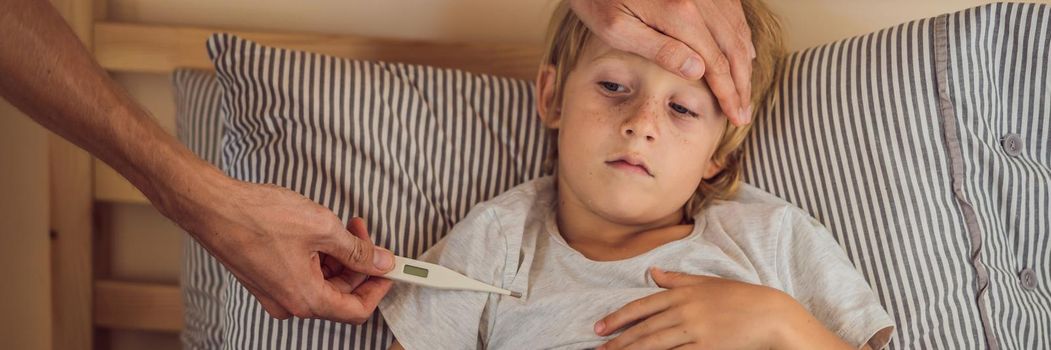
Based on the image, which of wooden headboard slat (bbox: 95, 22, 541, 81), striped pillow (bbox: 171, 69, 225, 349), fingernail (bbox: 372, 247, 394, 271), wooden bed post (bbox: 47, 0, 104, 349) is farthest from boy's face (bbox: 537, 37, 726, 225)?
wooden bed post (bbox: 47, 0, 104, 349)

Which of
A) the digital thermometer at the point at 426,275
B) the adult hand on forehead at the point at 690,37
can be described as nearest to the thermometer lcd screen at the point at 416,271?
the digital thermometer at the point at 426,275

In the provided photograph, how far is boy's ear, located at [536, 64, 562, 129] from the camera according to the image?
1437mm

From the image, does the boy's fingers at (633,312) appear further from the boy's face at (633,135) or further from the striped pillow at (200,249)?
the striped pillow at (200,249)

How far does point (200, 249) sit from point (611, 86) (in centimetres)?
73

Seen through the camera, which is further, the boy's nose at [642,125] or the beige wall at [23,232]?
the beige wall at [23,232]

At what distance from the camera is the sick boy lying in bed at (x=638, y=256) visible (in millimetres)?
1156

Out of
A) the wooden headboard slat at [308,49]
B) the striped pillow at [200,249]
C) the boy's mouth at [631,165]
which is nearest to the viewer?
the boy's mouth at [631,165]

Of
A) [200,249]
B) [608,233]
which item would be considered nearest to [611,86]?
[608,233]

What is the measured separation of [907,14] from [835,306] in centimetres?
65

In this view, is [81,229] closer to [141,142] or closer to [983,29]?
[141,142]

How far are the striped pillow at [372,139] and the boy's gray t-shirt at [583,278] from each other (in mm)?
123

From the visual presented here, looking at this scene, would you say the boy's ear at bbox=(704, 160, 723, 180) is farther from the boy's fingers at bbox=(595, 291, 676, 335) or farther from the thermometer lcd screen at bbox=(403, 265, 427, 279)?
the thermometer lcd screen at bbox=(403, 265, 427, 279)

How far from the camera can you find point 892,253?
4.27 ft

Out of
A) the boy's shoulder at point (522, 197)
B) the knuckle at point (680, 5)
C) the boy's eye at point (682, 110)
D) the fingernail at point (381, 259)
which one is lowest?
the fingernail at point (381, 259)
